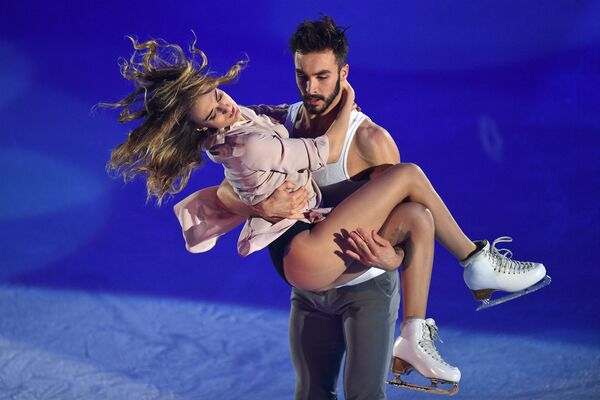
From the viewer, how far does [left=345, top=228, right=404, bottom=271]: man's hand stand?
3.26 m

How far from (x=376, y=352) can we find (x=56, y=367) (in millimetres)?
3211

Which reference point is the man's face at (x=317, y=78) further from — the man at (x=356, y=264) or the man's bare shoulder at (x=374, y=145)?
the man's bare shoulder at (x=374, y=145)

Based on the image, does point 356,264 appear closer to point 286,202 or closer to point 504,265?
point 286,202

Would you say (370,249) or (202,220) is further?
(202,220)

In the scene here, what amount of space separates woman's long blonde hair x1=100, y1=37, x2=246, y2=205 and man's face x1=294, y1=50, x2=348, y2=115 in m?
0.25

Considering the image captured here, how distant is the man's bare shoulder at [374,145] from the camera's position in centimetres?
339

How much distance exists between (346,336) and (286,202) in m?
0.57

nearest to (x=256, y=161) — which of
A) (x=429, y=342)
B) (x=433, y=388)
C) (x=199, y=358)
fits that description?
(x=429, y=342)

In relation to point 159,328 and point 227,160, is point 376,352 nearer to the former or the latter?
point 227,160

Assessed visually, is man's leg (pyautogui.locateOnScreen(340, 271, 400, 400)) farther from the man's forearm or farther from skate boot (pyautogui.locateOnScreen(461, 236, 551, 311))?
the man's forearm

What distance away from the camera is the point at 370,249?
3270 mm

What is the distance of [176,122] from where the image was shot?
10.9ft

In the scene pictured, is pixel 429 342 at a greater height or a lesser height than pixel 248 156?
lesser

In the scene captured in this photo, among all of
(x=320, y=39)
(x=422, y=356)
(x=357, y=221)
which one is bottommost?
(x=422, y=356)
